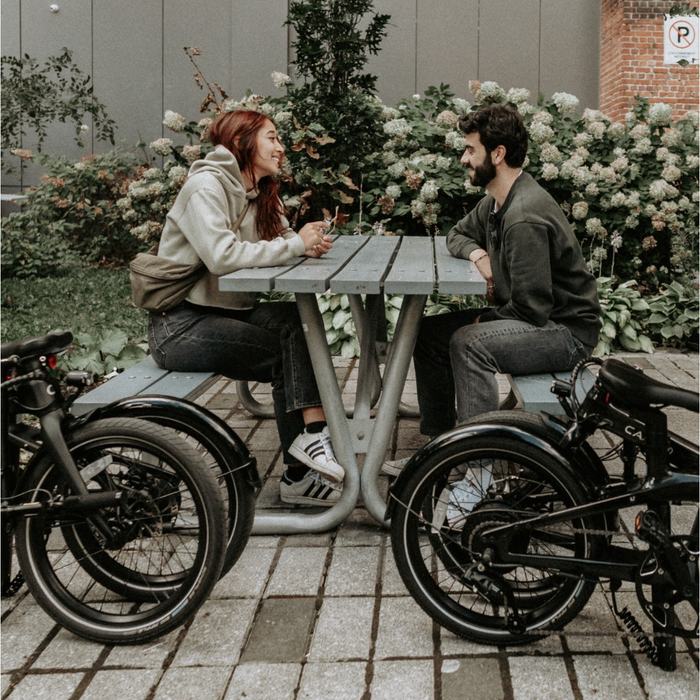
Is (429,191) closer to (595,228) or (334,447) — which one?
(595,228)

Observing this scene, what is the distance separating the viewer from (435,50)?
12.6 m

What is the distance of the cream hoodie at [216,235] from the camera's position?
3.52 metres

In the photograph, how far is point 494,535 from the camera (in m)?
2.64

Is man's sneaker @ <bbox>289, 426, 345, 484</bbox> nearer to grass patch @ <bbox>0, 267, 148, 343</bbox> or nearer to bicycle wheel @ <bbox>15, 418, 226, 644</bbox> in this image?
bicycle wheel @ <bbox>15, 418, 226, 644</bbox>

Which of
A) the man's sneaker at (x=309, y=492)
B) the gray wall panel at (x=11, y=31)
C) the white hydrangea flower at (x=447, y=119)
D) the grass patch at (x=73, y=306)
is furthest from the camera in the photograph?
the gray wall panel at (x=11, y=31)

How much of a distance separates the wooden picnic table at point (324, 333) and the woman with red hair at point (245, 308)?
0.33ft

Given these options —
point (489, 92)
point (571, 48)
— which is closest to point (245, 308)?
point (489, 92)

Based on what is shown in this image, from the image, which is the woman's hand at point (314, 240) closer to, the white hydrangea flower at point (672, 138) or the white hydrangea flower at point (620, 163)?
the white hydrangea flower at point (620, 163)

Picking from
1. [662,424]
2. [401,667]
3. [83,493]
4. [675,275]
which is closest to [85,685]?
[83,493]

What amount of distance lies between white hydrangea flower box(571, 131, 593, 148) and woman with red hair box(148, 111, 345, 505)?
470cm

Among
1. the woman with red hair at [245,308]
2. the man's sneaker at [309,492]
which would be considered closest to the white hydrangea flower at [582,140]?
the woman with red hair at [245,308]

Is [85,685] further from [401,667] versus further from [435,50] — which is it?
[435,50]

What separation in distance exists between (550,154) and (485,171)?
4.24 meters

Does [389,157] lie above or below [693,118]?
below
